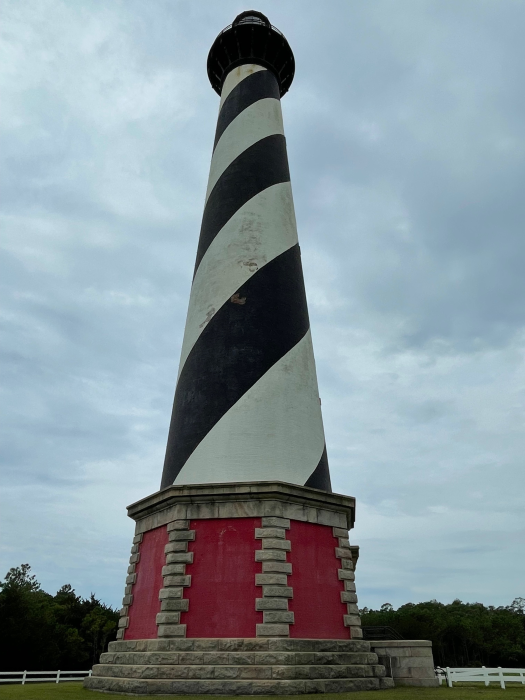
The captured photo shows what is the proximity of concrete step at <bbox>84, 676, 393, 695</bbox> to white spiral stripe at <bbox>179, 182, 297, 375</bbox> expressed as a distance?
18.5 feet

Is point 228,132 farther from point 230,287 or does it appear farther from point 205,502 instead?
point 205,502

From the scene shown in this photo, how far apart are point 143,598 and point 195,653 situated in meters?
1.65

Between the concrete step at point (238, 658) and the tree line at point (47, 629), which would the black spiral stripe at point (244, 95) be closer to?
the concrete step at point (238, 658)

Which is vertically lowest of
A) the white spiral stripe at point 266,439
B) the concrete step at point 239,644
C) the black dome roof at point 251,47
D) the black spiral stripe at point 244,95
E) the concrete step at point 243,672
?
the concrete step at point 243,672

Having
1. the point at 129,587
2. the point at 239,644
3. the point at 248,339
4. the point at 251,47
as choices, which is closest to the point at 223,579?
the point at 239,644

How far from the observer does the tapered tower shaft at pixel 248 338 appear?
9.66 metres

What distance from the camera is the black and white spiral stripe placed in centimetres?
966

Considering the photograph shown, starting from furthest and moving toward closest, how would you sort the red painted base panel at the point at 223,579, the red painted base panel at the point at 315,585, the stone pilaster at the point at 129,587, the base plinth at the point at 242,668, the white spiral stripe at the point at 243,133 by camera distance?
the white spiral stripe at the point at 243,133 < the stone pilaster at the point at 129,587 < the red painted base panel at the point at 315,585 < the red painted base panel at the point at 223,579 < the base plinth at the point at 242,668

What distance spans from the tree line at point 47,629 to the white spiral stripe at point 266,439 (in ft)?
45.1

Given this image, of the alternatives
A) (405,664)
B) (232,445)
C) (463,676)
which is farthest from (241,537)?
(463,676)

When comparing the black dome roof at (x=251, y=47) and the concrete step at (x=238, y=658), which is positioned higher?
the black dome roof at (x=251, y=47)

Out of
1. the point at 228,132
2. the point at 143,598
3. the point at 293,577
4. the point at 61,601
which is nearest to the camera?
the point at 293,577

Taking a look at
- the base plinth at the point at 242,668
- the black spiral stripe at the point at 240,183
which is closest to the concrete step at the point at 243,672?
the base plinth at the point at 242,668

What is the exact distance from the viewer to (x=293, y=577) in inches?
330
